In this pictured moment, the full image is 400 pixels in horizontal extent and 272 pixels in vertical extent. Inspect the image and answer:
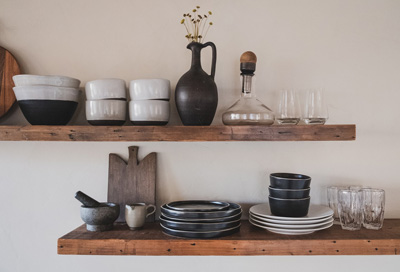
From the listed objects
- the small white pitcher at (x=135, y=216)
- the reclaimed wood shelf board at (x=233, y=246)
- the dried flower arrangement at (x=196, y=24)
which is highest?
the dried flower arrangement at (x=196, y=24)

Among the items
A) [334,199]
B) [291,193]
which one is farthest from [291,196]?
[334,199]

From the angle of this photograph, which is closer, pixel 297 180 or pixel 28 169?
pixel 297 180

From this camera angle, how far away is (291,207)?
111 centimetres

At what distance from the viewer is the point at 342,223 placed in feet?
3.90

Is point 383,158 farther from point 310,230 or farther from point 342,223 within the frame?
point 310,230

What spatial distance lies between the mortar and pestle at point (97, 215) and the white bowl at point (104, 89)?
0.36 meters

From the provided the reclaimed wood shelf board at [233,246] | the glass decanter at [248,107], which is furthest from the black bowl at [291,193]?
the glass decanter at [248,107]

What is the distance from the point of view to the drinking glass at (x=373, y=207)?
3.82ft

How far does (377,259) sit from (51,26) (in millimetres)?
1622

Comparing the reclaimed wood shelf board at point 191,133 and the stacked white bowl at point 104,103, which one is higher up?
the stacked white bowl at point 104,103

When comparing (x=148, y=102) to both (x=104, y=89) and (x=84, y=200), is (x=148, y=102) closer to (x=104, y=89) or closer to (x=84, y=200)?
(x=104, y=89)

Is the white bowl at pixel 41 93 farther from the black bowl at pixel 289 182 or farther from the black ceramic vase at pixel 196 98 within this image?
the black bowl at pixel 289 182

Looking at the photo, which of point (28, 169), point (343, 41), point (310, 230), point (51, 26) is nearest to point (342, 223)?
point (310, 230)

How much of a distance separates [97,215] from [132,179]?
0.22 m
